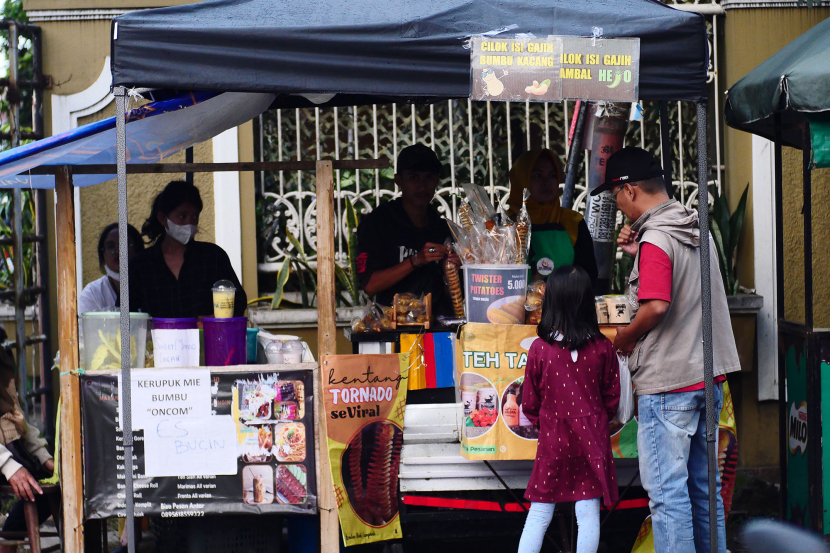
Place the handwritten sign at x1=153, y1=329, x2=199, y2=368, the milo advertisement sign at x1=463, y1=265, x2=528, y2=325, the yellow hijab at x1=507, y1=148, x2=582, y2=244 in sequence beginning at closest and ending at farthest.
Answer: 1. the handwritten sign at x1=153, y1=329, x2=199, y2=368
2. the milo advertisement sign at x1=463, y1=265, x2=528, y2=325
3. the yellow hijab at x1=507, y1=148, x2=582, y2=244

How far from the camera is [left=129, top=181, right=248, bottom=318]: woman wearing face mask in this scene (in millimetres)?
3980

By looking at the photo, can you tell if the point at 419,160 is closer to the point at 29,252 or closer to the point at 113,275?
the point at 113,275

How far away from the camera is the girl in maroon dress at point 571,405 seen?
126 inches

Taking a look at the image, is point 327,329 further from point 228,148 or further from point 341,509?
point 228,148

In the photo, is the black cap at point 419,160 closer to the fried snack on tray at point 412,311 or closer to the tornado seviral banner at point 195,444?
the fried snack on tray at point 412,311

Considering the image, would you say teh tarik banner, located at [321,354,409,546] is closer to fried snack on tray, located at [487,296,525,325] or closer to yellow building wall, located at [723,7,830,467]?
fried snack on tray, located at [487,296,525,325]

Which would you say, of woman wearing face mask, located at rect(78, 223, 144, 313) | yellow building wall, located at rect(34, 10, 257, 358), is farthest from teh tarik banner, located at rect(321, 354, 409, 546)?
yellow building wall, located at rect(34, 10, 257, 358)

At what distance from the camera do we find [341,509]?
3496 millimetres

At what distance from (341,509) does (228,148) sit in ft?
10.1

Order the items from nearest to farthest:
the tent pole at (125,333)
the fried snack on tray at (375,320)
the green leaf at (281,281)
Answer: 1. the tent pole at (125,333)
2. the fried snack on tray at (375,320)
3. the green leaf at (281,281)

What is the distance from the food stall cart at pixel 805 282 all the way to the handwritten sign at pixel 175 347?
282 cm

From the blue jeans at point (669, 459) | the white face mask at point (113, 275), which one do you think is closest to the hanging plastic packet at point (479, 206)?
the blue jeans at point (669, 459)

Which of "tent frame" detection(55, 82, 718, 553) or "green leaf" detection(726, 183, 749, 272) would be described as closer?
"tent frame" detection(55, 82, 718, 553)

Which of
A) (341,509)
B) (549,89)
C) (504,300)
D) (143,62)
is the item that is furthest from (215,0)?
(341,509)
